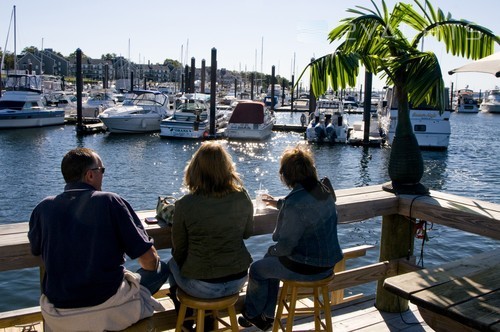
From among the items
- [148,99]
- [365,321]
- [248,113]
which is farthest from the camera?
[148,99]

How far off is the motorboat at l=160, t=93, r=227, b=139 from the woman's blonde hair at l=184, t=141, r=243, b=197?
105 ft

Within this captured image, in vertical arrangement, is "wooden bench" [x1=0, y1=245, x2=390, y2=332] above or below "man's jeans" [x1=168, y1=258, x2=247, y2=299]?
below

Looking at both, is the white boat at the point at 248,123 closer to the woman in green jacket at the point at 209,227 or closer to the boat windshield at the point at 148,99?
the boat windshield at the point at 148,99

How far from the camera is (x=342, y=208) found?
407 cm

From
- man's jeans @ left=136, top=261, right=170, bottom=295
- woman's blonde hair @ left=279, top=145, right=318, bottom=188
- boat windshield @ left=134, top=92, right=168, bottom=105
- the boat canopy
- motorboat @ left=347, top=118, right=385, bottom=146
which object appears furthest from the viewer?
boat windshield @ left=134, top=92, right=168, bottom=105

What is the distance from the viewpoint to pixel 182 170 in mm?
23969

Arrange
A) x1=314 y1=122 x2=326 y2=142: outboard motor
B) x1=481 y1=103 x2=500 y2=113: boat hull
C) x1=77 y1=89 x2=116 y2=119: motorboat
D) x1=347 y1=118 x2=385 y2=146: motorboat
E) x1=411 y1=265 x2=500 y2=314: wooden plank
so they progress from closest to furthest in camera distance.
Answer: x1=411 y1=265 x2=500 y2=314: wooden plank → x1=347 y1=118 x2=385 y2=146: motorboat → x1=314 y1=122 x2=326 y2=142: outboard motor → x1=77 y1=89 x2=116 y2=119: motorboat → x1=481 y1=103 x2=500 y2=113: boat hull

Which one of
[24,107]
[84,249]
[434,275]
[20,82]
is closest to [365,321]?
[434,275]

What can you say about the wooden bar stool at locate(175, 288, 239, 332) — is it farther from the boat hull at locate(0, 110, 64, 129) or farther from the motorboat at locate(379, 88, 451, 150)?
the boat hull at locate(0, 110, 64, 129)

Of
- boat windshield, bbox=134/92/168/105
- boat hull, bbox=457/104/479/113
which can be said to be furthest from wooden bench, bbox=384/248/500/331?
boat hull, bbox=457/104/479/113

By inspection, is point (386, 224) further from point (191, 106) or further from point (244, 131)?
point (191, 106)

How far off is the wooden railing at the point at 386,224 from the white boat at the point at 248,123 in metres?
30.9

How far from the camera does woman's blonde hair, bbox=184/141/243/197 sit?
3.06m

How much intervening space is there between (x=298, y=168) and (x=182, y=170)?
20.9m
